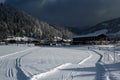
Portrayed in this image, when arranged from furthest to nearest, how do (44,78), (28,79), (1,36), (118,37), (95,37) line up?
(1,36), (118,37), (95,37), (44,78), (28,79)

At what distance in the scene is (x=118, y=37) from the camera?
5812 inches

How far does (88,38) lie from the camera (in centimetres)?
11031

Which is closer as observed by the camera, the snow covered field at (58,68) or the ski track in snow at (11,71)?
the ski track in snow at (11,71)

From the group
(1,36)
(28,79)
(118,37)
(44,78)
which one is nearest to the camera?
(28,79)

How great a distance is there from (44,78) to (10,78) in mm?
1795

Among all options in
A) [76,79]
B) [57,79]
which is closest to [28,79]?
[57,79]

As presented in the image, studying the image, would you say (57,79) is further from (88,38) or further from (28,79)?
(88,38)

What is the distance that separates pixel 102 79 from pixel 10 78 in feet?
15.7

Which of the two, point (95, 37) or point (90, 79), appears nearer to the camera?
point (90, 79)

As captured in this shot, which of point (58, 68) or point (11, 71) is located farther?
point (58, 68)

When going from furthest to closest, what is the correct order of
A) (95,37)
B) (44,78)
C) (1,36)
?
(1,36) < (95,37) < (44,78)

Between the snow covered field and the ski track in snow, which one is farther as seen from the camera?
the snow covered field

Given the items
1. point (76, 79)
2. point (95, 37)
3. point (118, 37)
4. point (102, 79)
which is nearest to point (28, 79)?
point (76, 79)

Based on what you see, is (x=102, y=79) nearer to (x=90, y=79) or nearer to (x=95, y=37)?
(x=90, y=79)
